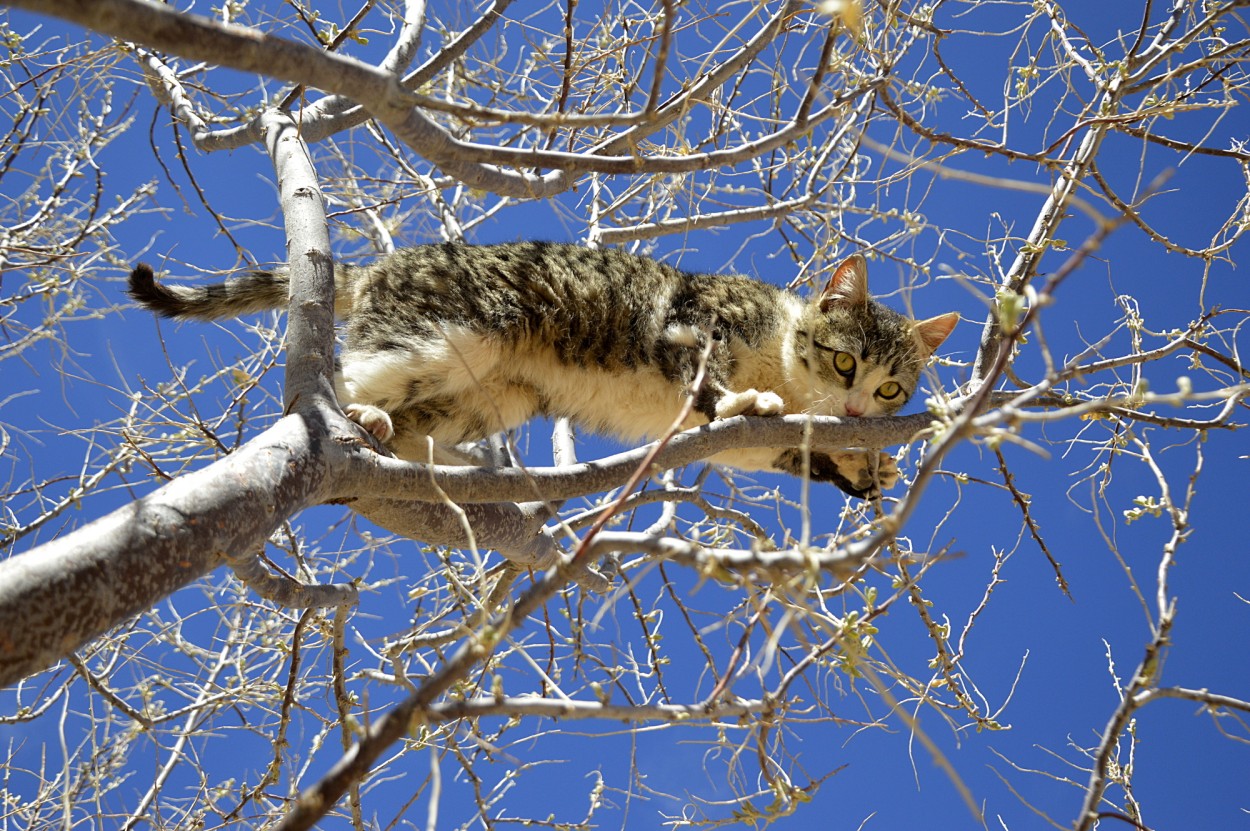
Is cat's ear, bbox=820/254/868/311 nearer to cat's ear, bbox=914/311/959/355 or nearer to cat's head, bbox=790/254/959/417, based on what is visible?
cat's head, bbox=790/254/959/417

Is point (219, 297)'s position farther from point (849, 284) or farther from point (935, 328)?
point (935, 328)

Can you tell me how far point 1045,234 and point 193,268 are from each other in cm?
323

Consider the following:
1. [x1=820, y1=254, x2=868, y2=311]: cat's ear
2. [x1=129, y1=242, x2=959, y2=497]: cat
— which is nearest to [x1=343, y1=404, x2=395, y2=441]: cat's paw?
[x1=129, y1=242, x2=959, y2=497]: cat

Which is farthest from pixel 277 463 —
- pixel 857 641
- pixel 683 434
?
pixel 857 641

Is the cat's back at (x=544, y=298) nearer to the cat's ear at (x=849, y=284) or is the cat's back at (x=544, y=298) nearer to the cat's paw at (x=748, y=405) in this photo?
the cat's ear at (x=849, y=284)

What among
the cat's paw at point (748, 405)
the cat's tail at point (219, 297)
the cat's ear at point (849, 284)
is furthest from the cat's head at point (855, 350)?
the cat's tail at point (219, 297)

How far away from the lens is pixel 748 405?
3.02 meters

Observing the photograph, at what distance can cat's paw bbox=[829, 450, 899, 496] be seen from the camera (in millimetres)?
3279

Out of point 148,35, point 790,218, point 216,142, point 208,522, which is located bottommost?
point 208,522

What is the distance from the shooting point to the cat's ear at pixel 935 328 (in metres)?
A: 3.72

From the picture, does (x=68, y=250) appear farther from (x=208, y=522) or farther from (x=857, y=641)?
(x=857, y=641)

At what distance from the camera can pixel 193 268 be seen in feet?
12.4

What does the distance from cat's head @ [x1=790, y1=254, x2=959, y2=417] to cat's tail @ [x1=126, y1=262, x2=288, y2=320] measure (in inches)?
78.8

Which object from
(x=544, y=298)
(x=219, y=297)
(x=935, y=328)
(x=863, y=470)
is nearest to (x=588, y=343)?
(x=544, y=298)
